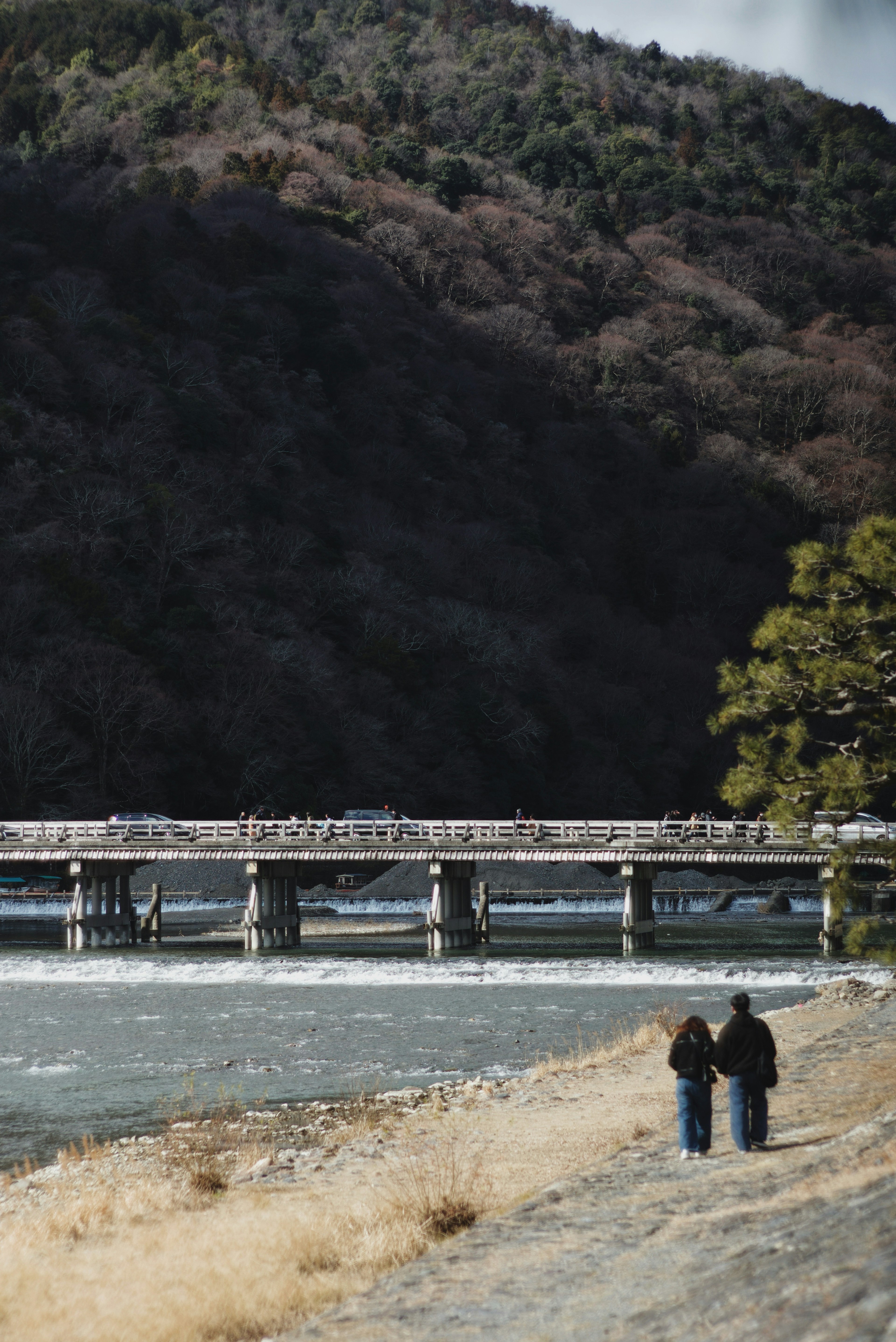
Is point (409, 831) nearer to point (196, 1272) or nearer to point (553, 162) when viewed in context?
point (196, 1272)

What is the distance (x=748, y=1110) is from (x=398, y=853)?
114ft

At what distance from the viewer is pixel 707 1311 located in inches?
283

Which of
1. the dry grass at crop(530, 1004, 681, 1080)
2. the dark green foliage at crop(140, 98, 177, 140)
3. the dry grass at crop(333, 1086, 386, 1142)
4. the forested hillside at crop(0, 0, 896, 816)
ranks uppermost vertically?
the dark green foliage at crop(140, 98, 177, 140)

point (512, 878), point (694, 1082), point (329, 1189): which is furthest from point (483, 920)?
point (694, 1082)

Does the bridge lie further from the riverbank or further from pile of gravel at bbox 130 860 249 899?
the riverbank

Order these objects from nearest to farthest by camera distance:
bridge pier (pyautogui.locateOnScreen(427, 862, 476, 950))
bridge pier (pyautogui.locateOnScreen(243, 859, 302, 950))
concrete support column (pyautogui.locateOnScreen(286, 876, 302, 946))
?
bridge pier (pyautogui.locateOnScreen(427, 862, 476, 950)) < bridge pier (pyautogui.locateOnScreen(243, 859, 302, 950)) < concrete support column (pyautogui.locateOnScreen(286, 876, 302, 946))

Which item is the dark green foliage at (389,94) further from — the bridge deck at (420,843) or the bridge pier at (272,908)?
the bridge pier at (272,908)

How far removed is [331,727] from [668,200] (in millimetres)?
117453

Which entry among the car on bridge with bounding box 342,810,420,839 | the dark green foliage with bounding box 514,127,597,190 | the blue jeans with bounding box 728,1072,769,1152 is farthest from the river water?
the dark green foliage with bounding box 514,127,597,190

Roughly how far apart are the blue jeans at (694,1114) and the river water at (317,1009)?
363 inches

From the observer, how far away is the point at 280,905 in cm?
4919

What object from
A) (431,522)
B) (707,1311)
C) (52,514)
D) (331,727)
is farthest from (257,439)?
(707,1311)

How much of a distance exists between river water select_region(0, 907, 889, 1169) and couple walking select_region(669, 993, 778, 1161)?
30.6 ft

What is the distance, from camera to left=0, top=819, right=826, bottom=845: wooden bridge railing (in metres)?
45.6
